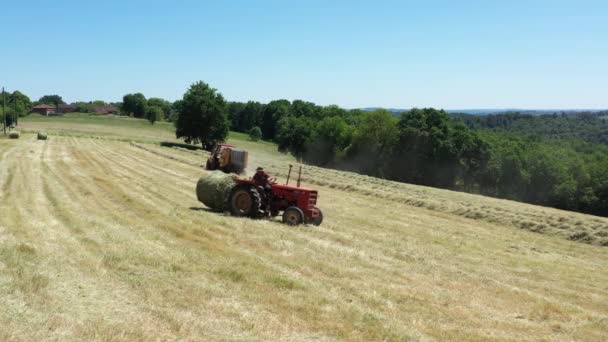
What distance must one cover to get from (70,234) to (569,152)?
230 ft

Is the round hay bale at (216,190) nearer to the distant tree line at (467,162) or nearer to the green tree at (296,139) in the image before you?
the distant tree line at (467,162)

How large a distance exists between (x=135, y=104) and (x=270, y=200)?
146755mm

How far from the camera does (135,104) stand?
6029 inches

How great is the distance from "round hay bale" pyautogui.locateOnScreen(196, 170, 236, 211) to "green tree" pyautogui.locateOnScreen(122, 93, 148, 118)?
14182cm

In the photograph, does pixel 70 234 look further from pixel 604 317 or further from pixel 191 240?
pixel 604 317

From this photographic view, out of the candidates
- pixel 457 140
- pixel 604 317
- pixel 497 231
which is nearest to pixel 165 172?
pixel 497 231

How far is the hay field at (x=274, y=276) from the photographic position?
6.62 metres

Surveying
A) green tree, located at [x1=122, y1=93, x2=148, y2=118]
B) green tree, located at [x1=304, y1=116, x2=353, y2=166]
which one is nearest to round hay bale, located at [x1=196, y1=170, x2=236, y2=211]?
green tree, located at [x1=304, y1=116, x2=353, y2=166]

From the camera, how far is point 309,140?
83.8 meters

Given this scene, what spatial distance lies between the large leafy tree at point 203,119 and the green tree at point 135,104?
98.6 meters

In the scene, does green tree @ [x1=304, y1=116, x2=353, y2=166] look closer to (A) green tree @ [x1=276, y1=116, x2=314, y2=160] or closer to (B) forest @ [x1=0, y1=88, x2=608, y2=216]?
(B) forest @ [x1=0, y1=88, x2=608, y2=216]

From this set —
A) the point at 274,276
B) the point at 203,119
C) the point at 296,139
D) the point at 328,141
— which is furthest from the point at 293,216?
the point at 296,139

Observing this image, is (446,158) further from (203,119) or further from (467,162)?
(203,119)

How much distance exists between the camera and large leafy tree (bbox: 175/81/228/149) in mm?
57062
